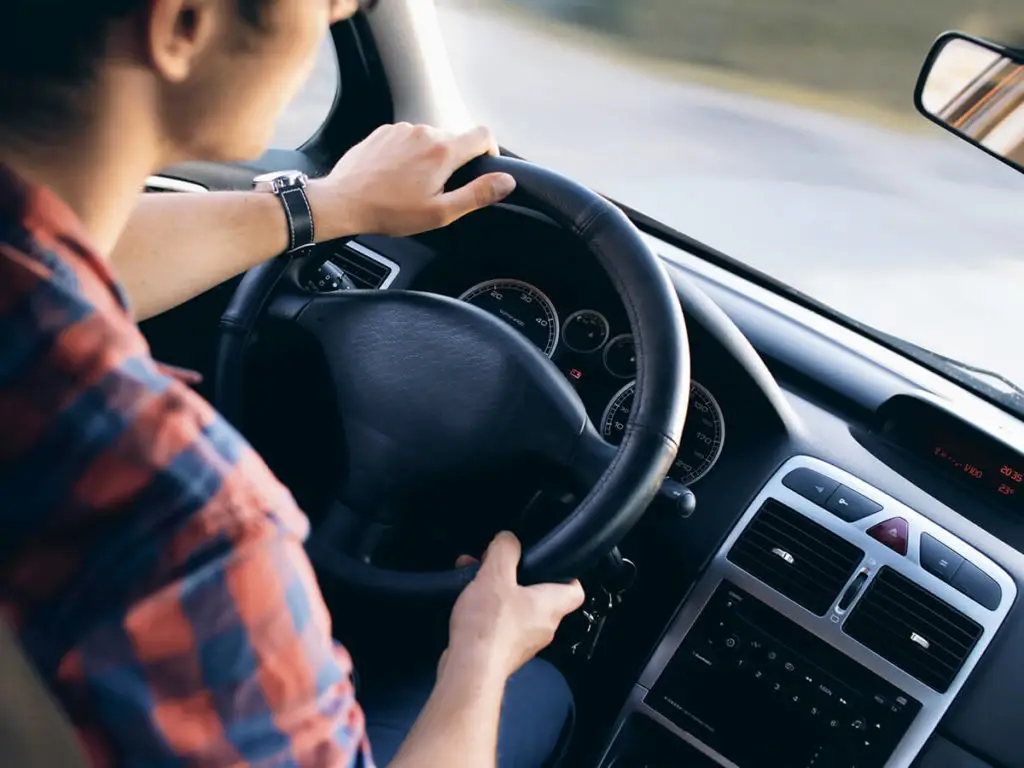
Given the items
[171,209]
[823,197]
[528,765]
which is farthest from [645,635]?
[823,197]

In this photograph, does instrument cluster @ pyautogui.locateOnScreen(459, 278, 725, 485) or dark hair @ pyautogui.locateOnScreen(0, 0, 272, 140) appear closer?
dark hair @ pyautogui.locateOnScreen(0, 0, 272, 140)

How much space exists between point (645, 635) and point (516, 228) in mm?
689

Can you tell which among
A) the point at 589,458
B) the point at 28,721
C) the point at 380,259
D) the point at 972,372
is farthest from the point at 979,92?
the point at 28,721

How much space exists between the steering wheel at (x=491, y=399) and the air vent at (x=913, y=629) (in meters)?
0.54

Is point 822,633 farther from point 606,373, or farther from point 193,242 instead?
point 193,242


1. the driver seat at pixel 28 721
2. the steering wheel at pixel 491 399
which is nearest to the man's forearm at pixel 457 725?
the steering wheel at pixel 491 399

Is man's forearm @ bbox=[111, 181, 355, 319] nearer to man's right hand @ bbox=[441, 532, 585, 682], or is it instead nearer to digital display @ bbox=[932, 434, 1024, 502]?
man's right hand @ bbox=[441, 532, 585, 682]

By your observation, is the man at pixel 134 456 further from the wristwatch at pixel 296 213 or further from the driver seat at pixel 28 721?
the wristwatch at pixel 296 213

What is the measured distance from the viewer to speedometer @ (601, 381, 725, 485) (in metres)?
1.64

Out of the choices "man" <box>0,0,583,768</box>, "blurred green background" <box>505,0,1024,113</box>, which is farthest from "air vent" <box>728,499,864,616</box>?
"blurred green background" <box>505,0,1024,113</box>

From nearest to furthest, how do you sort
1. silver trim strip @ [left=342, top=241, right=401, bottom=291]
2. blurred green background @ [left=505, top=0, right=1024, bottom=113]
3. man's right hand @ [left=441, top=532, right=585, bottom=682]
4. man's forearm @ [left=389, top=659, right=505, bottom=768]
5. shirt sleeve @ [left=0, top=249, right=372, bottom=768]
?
shirt sleeve @ [left=0, top=249, right=372, bottom=768], man's forearm @ [left=389, top=659, right=505, bottom=768], man's right hand @ [left=441, top=532, right=585, bottom=682], silver trim strip @ [left=342, top=241, right=401, bottom=291], blurred green background @ [left=505, top=0, right=1024, bottom=113]

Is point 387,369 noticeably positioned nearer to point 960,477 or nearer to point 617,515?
point 617,515

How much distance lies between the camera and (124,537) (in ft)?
2.19

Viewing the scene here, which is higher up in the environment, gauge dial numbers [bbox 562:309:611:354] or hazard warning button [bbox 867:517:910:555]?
gauge dial numbers [bbox 562:309:611:354]
